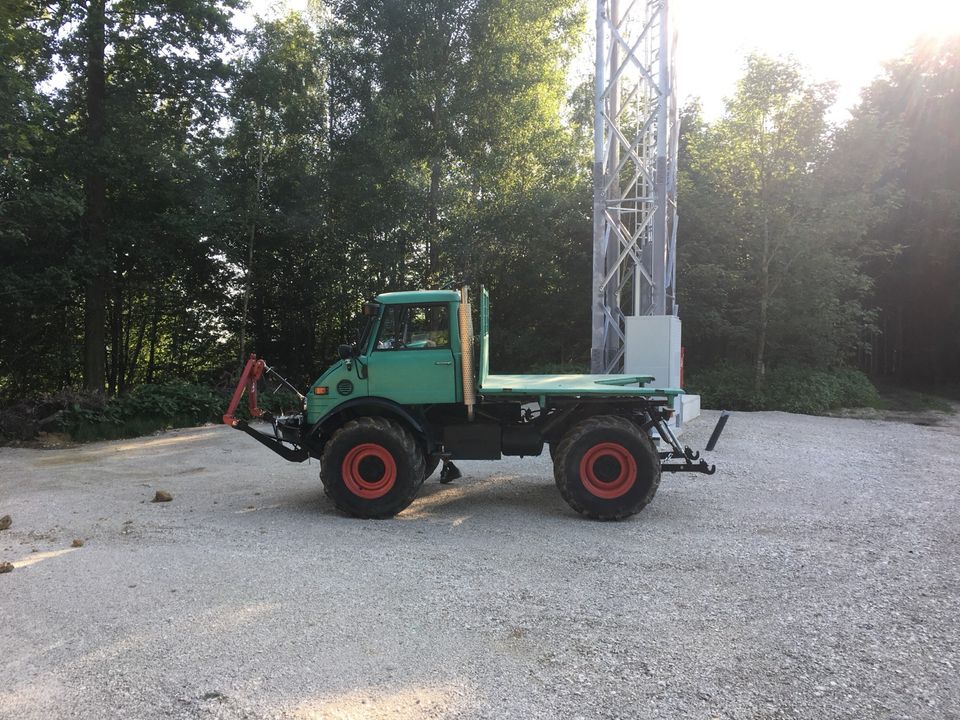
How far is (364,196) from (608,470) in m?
11.2

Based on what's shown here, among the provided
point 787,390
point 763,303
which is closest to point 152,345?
point 763,303

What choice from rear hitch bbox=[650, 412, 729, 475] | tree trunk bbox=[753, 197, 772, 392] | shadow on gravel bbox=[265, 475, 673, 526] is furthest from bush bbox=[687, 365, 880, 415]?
rear hitch bbox=[650, 412, 729, 475]

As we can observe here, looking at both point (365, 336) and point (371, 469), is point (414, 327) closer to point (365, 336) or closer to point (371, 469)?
point (365, 336)

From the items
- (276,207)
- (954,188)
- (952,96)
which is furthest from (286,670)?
(952,96)

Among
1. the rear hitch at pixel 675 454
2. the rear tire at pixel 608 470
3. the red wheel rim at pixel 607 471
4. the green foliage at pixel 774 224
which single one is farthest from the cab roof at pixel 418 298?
the green foliage at pixel 774 224

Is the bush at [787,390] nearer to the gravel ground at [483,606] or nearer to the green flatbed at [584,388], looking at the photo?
the gravel ground at [483,606]

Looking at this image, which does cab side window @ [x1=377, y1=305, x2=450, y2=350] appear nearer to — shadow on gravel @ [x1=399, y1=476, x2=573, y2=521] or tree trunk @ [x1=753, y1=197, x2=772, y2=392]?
shadow on gravel @ [x1=399, y1=476, x2=573, y2=521]

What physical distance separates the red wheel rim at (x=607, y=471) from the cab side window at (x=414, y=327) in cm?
161

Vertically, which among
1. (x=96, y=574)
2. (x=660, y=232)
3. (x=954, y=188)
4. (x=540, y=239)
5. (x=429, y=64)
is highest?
(x=429, y=64)

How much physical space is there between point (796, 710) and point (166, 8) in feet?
50.1

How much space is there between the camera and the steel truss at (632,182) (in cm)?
889

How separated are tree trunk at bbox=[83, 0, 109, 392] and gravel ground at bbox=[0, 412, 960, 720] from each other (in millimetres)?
7315

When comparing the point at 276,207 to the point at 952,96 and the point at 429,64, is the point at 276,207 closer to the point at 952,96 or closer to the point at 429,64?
the point at 429,64

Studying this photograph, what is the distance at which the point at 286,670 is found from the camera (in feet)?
9.51
